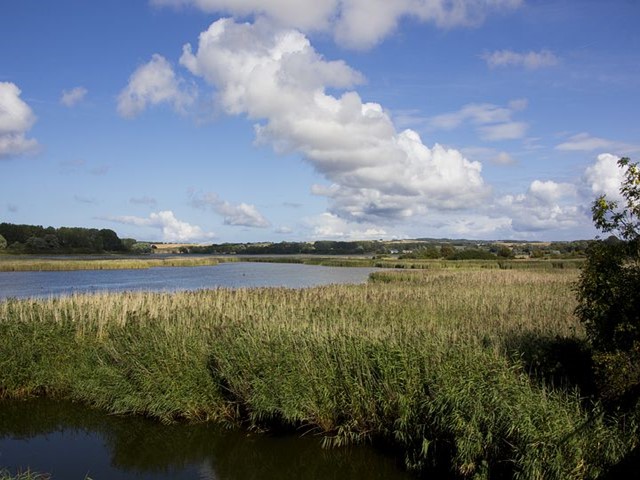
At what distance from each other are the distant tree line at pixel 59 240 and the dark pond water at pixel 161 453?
116200 mm

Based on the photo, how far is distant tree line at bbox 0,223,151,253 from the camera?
126350 mm

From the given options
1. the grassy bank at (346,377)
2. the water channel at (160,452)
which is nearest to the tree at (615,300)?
the grassy bank at (346,377)

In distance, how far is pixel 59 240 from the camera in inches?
5502

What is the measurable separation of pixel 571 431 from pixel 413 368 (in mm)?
3083

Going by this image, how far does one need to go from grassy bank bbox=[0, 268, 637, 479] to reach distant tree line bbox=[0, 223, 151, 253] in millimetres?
113583

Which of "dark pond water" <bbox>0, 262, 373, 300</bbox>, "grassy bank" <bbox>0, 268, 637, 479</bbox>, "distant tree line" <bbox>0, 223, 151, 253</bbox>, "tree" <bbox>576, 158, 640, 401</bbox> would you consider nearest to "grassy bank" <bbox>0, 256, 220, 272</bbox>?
"dark pond water" <bbox>0, 262, 373, 300</bbox>

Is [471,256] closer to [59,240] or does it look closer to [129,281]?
Answer: [129,281]

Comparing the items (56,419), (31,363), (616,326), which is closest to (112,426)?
(56,419)

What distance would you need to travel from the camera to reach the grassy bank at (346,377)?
7.97 metres

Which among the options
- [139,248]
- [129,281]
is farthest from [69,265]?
[139,248]

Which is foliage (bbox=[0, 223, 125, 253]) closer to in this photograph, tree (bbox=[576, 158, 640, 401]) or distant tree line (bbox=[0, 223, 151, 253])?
distant tree line (bbox=[0, 223, 151, 253])

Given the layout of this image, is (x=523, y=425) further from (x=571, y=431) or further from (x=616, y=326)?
(x=616, y=326)

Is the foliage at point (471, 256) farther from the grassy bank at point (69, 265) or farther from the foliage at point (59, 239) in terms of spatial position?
the foliage at point (59, 239)

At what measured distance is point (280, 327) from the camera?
12.7 meters
